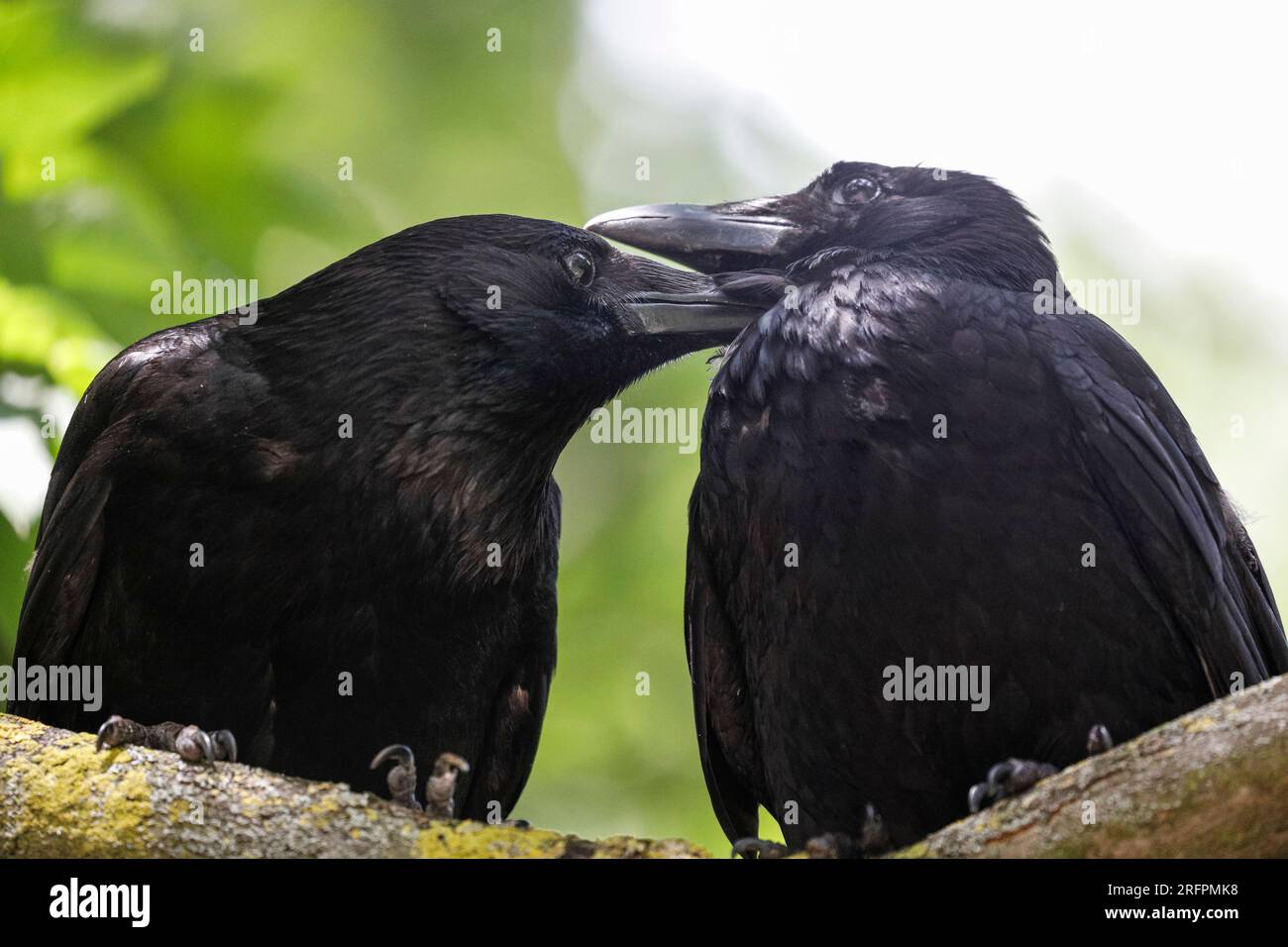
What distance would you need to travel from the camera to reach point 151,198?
423cm

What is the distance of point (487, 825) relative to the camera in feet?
8.86

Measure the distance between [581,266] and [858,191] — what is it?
2.64 ft

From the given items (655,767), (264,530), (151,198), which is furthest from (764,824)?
(151,198)

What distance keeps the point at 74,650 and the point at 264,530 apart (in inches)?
23.1

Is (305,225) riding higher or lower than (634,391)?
higher

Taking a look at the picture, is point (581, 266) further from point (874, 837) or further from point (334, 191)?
point (874, 837)

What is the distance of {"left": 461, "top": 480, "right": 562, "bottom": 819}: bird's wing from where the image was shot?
4184 mm

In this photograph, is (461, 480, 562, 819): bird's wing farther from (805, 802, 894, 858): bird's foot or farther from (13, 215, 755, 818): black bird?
(805, 802, 894, 858): bird's foot

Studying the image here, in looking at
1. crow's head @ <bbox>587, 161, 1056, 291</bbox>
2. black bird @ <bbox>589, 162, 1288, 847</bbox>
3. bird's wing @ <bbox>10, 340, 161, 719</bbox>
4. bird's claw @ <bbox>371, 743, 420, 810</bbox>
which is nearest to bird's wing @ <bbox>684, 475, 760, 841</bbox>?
black bird @ <bbox>589, 162, 1288, 847</bbox>

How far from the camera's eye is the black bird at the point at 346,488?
3.63 metres

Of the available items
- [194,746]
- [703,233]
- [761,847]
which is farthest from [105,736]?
[703,233]
